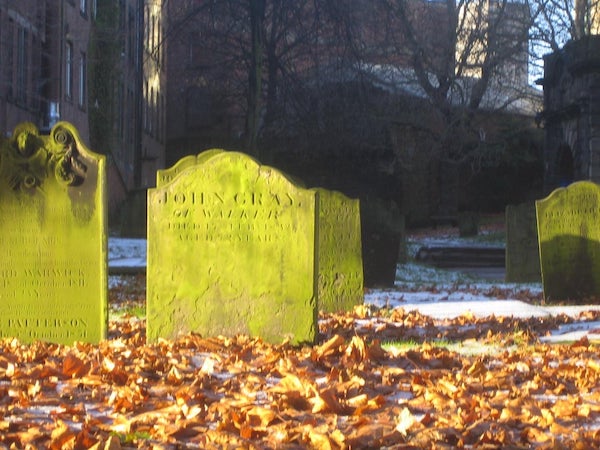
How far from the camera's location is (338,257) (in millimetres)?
12977

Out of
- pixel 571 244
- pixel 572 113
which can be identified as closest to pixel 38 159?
pixel 571 244

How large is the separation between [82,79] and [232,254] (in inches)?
1134

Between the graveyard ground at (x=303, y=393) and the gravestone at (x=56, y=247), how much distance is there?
359 millimetres

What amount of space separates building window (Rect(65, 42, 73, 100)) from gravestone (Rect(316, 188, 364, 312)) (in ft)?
70.7

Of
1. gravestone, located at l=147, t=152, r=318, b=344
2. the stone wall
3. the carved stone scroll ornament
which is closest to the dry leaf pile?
gravestone, located at l=147, t=152, r=318, b=344

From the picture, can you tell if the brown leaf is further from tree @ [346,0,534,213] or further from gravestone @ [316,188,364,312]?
tree @ [346,0,534,213]

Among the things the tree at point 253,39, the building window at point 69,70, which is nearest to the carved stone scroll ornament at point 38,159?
the tree at point 253,39

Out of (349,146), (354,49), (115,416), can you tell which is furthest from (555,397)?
(349,146)

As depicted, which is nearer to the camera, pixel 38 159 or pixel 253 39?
pixel 38 159

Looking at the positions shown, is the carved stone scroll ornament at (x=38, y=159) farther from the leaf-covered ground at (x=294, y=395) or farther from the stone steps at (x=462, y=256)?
the stone steps at (x=462, y=256)

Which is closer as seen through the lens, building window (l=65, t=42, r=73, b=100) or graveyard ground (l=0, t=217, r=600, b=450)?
graveyard ground (l=0, t=217, r=600, b=450)

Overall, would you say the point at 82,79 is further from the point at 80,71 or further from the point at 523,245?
the point at 523,245

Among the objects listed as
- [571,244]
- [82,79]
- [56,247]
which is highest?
[82,79]

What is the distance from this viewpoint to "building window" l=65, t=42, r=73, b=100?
3351cm
